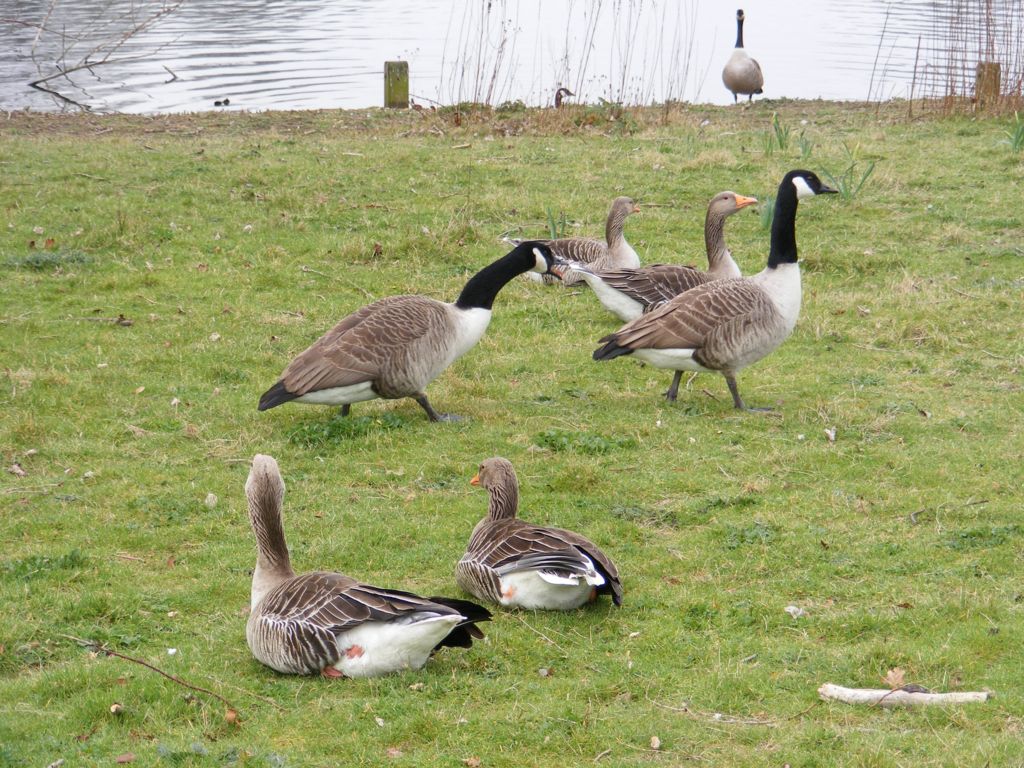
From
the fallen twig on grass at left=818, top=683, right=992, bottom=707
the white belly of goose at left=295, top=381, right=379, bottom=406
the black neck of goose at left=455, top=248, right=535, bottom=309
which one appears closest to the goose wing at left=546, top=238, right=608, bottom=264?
the black neck of goose at left=455, top=248, right=535, bottom=309

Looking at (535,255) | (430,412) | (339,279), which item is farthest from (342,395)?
(339,279)

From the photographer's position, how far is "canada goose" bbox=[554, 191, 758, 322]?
437 inches

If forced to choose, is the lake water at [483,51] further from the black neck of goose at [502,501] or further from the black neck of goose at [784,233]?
the black neck of goose at [502,501]

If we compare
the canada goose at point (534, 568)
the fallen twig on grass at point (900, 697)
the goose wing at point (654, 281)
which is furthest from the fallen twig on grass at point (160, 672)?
the goose wing at point (654, 281)

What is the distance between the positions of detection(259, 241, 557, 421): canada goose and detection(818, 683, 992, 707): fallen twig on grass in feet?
15.2

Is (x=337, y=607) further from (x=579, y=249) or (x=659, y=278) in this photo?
(x=579, y=249)

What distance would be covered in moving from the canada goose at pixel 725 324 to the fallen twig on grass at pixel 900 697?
4430mm

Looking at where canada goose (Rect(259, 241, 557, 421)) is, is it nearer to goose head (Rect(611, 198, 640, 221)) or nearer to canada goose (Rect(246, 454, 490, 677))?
canada goose (Rect(246, 454, 490, 677))

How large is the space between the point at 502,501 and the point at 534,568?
750mm

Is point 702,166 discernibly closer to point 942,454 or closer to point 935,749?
point 942,454

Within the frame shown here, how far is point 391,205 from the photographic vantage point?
1534cm

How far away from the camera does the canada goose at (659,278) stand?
11094mm

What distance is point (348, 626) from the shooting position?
5.28 meters

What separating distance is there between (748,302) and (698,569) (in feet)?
10.7
